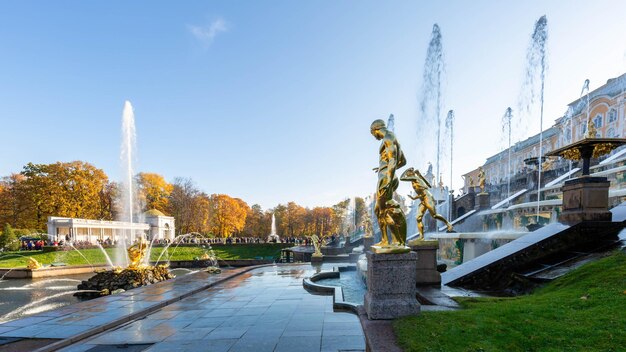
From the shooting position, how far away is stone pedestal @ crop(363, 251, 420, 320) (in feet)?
16.2

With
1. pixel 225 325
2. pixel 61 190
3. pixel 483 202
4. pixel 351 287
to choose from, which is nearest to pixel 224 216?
pixel 61 190

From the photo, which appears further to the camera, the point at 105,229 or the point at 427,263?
the point at 105,229

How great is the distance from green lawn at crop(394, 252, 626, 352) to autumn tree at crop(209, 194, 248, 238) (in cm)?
6758

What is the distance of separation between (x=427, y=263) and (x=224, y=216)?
216 ft

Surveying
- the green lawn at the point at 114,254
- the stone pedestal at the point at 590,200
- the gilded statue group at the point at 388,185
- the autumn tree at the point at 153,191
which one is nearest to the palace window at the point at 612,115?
the stone pedestal at the point at 590,200

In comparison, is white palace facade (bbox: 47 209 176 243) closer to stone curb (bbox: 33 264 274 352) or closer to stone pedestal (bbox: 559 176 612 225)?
stone curb (bbox: 33 264 274 352)

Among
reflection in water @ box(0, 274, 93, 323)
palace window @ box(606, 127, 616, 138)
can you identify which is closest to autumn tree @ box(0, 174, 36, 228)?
reflection in water @ box(0, 274, 93, 323)

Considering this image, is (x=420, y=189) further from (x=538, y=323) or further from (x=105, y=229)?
(x=105, y=229)

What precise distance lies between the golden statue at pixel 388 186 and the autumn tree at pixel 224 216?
6634 centimetres

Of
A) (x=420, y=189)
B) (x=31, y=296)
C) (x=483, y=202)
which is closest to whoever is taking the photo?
(x=420, y=189)

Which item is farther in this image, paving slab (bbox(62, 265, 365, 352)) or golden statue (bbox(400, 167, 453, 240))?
golden statue (bbox(400, 167, 453, 240))

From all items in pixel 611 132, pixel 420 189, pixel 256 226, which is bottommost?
pixel 256 226

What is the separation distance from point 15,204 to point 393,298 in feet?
223

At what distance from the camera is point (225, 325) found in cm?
659
